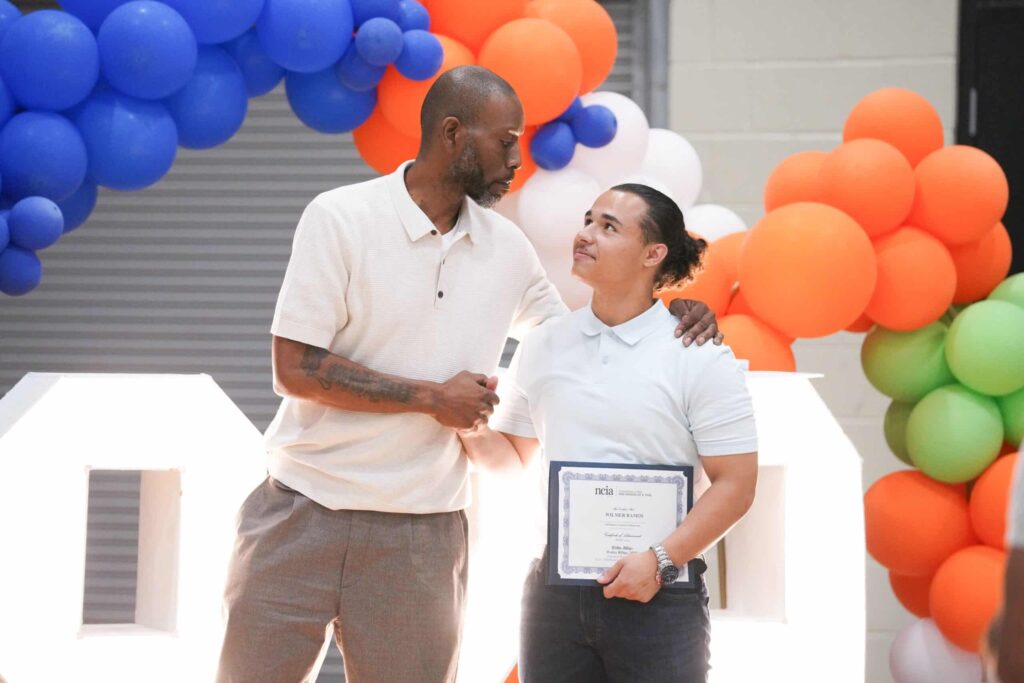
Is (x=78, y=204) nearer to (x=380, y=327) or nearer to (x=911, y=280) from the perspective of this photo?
(x=380, y=327)

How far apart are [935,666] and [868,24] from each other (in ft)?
7.07

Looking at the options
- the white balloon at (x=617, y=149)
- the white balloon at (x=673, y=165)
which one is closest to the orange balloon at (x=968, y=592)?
the white balloon at (x=673, y=165)

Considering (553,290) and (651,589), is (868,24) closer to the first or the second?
(553,290)

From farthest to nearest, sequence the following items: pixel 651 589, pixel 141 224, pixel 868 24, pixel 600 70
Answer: pixel 141 224 < pixel 868 24 < pixel 600 70 < pixel 651 589

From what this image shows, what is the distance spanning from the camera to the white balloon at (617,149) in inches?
124

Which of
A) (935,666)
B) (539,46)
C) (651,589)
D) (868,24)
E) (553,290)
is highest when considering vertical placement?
(868,24)

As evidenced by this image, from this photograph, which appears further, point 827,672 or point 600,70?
point 600,70

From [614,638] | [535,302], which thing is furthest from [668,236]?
[614,638]

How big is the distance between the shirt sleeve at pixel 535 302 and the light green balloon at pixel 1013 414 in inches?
58.8

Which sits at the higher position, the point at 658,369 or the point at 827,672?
the point at 658,369

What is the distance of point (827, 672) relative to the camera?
2.37m

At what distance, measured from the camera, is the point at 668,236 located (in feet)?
6.65

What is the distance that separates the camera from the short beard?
200 cm

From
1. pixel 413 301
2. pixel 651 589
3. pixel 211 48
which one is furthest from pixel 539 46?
pixel 651 589
